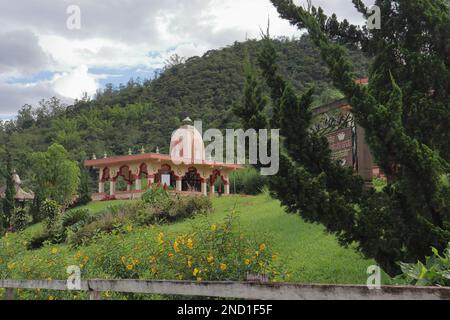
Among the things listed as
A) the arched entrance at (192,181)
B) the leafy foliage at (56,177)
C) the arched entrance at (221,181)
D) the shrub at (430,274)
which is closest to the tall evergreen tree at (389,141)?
the shrub at (430,274)

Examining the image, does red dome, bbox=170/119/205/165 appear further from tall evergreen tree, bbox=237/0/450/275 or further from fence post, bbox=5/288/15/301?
fence post, bbox=5/288/15/301

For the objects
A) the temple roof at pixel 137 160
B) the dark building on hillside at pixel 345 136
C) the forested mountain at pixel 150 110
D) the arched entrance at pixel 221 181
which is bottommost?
the arched entrance at pixel 221 181

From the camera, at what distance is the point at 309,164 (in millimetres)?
5930

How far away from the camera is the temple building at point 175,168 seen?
2978cm

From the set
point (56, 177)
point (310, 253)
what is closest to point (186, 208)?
point (310, 253)

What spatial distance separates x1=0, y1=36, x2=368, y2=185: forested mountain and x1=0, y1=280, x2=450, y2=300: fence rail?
127ft

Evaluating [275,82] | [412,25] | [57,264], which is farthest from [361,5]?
[57,264]

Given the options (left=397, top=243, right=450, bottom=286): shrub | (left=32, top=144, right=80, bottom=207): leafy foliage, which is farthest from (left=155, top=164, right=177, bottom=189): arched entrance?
(left=397, top=243, right=450, bottom=286): shrub

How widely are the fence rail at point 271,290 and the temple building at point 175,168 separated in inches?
971

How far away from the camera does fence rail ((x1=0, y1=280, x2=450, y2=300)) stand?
101 inches

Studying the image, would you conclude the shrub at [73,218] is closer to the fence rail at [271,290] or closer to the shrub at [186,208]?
the shrub at [186,208]

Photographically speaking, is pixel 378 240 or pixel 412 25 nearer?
pixel 378 240
